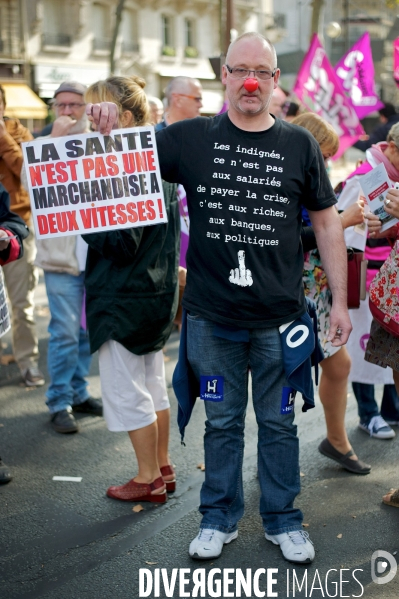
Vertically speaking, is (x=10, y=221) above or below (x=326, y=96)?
above

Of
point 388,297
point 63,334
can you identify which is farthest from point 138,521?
point 63,334

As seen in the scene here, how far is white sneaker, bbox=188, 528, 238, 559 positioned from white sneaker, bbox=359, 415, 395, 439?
175cm

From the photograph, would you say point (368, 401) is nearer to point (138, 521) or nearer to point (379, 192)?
point (379, 192)

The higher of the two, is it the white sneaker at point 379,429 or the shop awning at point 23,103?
the white sneaker at point 379,429

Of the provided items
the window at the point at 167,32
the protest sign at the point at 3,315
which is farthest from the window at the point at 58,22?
the protest sign at the point at 3,315

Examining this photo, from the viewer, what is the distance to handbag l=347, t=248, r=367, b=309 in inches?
162

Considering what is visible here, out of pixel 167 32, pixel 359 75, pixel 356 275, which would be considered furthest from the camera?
pixel 167 32

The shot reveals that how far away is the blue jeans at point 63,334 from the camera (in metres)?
5.15

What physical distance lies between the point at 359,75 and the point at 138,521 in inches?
310

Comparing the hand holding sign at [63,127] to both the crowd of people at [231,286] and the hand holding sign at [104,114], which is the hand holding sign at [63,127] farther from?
the hand holding sign at [104,114]

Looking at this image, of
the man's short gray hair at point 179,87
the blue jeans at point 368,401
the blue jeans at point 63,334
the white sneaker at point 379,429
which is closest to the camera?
the white sneaker at point 379,429

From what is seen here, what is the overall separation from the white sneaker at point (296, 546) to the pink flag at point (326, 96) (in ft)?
22.1

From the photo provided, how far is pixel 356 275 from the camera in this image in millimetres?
4125

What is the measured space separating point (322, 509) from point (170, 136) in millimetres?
1999
